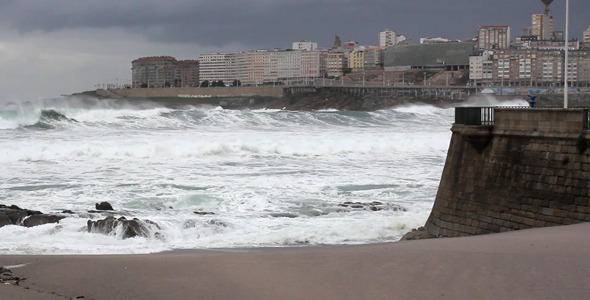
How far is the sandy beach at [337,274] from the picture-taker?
701 centimetres

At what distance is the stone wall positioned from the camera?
10625 millimetres

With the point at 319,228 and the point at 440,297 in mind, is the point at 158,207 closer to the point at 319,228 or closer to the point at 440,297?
the point at 319,228

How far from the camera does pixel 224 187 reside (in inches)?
763

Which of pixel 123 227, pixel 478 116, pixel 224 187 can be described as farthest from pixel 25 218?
pixel 478 116

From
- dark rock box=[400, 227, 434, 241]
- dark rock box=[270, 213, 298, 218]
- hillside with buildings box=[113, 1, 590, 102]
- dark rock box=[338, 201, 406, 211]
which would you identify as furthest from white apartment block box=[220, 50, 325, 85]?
dark rock box=[400, 227, 434, 241]

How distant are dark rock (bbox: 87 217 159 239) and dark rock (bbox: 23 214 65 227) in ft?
3.29

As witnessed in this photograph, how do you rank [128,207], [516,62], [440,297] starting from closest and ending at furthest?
[440,297], [128,207], [516,62]

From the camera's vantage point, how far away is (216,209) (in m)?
16.4

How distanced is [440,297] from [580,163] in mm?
4698

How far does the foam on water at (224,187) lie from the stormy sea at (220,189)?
0.03 m

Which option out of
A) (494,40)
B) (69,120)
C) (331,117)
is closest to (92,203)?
(69,120)

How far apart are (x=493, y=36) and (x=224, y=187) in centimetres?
17241

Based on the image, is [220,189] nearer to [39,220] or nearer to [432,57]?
[39,220]

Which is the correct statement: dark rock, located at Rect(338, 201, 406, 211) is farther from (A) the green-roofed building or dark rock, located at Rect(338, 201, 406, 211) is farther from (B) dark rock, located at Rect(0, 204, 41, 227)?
(A) the green-roofed building
